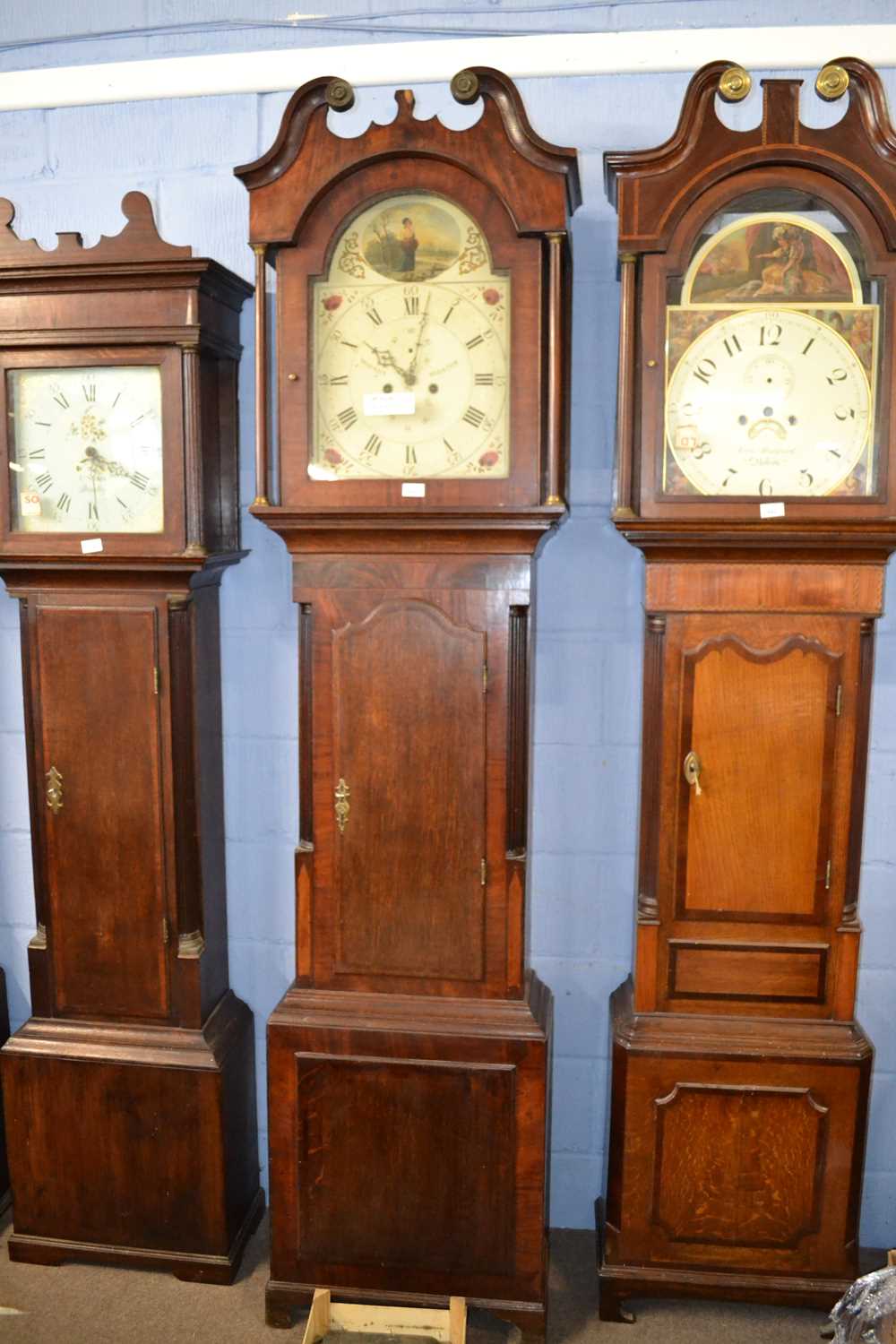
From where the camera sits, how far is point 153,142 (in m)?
2.40

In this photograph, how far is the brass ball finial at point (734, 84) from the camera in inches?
73.7

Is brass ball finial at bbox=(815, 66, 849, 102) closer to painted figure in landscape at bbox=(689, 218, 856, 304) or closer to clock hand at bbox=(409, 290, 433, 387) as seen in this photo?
painted figure in landscape at bbox=(689, 218, 856, 304)

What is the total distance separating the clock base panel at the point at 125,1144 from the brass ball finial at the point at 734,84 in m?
2.11

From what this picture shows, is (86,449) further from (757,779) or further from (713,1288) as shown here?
(713,1288)

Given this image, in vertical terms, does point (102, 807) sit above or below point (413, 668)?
below

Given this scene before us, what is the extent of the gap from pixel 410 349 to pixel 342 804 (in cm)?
88

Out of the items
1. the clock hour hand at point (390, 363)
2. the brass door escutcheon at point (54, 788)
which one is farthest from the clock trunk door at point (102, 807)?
the clock hour hand at point (390, 363)

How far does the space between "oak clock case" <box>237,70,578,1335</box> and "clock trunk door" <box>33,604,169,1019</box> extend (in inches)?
13.8

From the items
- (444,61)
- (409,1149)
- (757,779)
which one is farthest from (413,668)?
(444,61)

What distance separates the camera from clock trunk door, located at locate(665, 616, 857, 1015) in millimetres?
2057

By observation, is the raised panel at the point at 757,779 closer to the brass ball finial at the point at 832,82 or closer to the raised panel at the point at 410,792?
the raised panel at the point at 410,792

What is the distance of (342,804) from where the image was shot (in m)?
2.12

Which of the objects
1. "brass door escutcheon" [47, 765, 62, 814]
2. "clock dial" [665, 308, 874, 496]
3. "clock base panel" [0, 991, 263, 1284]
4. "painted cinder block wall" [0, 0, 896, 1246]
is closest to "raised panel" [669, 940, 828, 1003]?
"painted cinder block wall" [0, 0, 896, 1246]

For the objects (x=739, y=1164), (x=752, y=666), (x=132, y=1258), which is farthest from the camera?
(x=132, y=1258)
